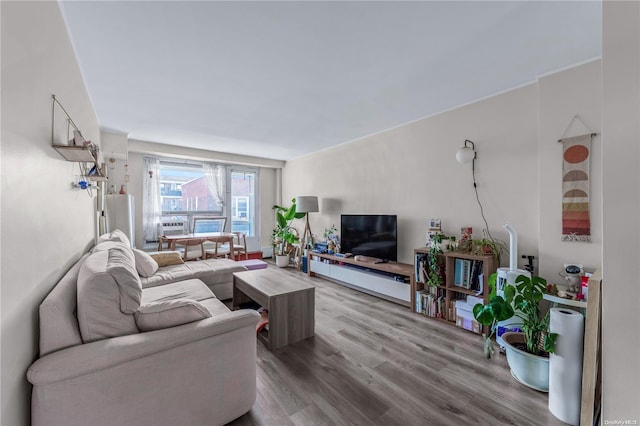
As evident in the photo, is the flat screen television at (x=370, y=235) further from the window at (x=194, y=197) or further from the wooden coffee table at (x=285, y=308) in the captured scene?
the window at (x=194, y=197)

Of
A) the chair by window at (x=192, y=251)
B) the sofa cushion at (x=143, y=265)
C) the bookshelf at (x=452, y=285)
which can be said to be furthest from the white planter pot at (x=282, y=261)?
the bookshelf at (x=452, y=285)

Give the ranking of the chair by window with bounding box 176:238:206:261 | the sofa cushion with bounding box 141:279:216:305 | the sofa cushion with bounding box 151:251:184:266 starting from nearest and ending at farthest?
1. the sofa cushion with bounding box 141:279:216:305
2. the sofa cushion with bounding box 151:251:184:266
3. the chair by window with bounding box 176:238:206:261

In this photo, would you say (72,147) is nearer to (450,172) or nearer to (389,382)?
(389,382)

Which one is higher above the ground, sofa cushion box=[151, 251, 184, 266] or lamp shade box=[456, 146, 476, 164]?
lamp shade box=[456, 146, 476, 164]

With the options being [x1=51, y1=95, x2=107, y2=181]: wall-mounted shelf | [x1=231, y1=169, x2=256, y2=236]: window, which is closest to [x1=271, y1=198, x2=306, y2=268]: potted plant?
[x1=231, y1=169, x2=256, y2=236]: window

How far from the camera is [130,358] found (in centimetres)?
118

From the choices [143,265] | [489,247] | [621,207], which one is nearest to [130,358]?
[143,265]

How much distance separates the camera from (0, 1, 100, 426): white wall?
0.86m

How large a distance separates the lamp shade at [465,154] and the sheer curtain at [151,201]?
16.4ft

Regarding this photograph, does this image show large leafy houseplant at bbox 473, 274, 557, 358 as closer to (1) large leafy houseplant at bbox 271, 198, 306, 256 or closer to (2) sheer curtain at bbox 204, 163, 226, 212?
(1) large leafy houseplant at bbox 271, 198, 306, 256

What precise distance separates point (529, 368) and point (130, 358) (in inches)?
93.6

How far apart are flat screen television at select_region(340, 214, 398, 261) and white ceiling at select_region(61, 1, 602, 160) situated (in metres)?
1.44

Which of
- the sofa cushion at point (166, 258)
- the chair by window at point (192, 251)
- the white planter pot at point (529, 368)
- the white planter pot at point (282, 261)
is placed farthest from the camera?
the white planter pot at point (282, 261)

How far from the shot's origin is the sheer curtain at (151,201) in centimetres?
473
